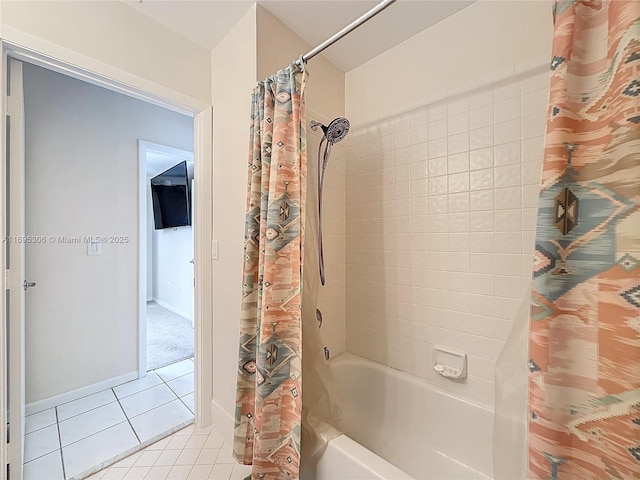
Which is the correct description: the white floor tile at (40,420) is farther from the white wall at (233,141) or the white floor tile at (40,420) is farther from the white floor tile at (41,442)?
the white wall at (233,141)

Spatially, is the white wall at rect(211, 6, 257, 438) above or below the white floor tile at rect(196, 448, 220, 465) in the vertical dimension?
above

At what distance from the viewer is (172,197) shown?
3811 millimetres

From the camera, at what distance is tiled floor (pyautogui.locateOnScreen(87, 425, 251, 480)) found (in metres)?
1.34

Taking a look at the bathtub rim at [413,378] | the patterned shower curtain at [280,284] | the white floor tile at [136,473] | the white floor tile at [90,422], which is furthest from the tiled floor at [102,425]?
the bathtub rim at [413,378]

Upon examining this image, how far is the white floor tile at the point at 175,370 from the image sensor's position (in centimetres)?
239

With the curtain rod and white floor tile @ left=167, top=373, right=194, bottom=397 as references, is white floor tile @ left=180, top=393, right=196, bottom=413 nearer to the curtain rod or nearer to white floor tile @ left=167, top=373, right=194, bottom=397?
white floor tile @ left=167, top=373, right=194, bottom=397

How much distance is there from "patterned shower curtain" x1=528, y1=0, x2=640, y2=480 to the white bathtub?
621 millimetres

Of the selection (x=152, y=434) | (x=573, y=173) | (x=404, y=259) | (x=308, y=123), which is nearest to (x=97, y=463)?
(x=152, y=434)

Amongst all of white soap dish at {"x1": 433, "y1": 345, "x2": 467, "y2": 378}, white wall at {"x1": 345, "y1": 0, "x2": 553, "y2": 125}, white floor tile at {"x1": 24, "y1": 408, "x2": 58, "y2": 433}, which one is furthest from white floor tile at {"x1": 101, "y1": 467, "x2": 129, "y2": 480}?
white wall at {"x1": 345, "y1": 0, "x2": 553, "y2": 125}

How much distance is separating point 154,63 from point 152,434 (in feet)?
7.01

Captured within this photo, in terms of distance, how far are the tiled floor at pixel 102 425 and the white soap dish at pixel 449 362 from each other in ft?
5.15

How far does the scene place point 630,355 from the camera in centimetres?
51

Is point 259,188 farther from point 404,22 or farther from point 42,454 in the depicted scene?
point 42,454

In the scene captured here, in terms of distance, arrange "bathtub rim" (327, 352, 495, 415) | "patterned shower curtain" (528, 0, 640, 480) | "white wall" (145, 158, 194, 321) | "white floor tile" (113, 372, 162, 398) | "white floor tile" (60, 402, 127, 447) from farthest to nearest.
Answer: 1. "white wall" (145, 158, 194, 321)
2. "white floor tile" (113, 372, 162, 398)
3. "white floor tile" (60, 402, 127, 447)
4. "bathtub rim" (327, 352, 495, 415)
5. "patterned shower curtain" (528, 0, 640, 480)
